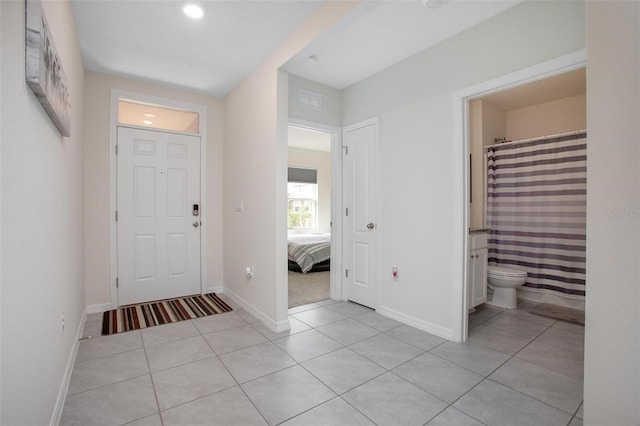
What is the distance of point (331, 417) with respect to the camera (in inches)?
63.4

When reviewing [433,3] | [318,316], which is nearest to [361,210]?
[318,316]

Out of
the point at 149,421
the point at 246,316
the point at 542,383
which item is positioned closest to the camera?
the point at 149,421

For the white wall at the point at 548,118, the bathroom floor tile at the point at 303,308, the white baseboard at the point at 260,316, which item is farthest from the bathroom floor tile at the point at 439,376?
the white wall at the point at 548,118

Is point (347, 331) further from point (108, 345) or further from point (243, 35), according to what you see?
point (243, 35)

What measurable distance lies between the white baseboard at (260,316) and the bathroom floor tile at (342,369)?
0.62m

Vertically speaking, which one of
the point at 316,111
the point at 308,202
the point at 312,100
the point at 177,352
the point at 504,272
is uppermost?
the point at 312,100

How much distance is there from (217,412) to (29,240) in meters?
1.26

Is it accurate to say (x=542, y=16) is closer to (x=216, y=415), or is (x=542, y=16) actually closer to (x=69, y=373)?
(x=216, y=415)

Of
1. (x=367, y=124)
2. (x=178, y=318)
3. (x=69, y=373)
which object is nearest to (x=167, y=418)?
(x=69, y=373)

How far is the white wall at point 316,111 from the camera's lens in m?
3.32

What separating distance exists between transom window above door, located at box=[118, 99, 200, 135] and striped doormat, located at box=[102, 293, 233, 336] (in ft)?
7.17

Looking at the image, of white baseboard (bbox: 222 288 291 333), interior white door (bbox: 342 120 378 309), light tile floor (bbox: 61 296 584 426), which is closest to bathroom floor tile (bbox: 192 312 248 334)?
light tile floor (bbox: 61 296 584 426)

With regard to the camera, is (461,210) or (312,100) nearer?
(461,210)

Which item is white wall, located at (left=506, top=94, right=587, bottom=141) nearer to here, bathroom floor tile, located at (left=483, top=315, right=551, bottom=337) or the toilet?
the toilet
